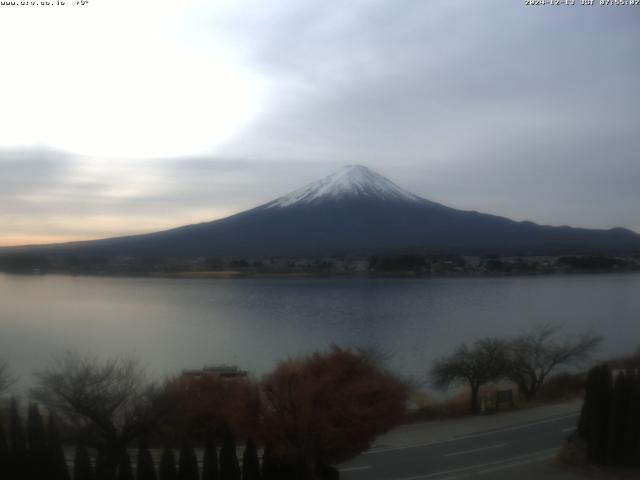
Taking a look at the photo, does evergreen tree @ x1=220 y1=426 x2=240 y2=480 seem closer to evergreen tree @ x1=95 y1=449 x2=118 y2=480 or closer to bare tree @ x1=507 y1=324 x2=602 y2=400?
evergreen tree @ x1=95 y1=449 x2=118 y2=480

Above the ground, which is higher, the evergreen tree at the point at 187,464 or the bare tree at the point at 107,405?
the bare tree at the point at 107,405

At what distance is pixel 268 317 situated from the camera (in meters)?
20.4

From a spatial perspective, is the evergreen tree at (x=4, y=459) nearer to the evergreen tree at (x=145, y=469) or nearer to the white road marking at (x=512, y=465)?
the evergreen tree at (x=145, y=469)

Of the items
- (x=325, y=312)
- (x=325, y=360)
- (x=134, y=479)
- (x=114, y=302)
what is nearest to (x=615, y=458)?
(x=325, y=360)

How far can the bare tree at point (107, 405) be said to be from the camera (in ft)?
18.8

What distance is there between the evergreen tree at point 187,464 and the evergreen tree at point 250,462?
0.36m

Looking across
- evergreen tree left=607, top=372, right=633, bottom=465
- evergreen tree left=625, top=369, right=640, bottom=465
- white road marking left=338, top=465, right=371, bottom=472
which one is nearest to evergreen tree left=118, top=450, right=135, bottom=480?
white road marking left=338, top=465, right=371, bottom=472

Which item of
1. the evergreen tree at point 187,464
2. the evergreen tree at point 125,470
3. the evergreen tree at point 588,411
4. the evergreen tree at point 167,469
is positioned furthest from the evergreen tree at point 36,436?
the evergreen tree at point 588,411

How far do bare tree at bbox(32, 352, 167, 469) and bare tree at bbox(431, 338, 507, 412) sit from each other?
5702 mm

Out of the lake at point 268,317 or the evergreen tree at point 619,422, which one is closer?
the evergreen tree at point 619,422

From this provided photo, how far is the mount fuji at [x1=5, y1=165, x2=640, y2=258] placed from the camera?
41750mm

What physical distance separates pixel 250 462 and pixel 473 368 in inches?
261

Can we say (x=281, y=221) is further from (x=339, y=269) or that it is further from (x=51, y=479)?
(x=51, y=479)

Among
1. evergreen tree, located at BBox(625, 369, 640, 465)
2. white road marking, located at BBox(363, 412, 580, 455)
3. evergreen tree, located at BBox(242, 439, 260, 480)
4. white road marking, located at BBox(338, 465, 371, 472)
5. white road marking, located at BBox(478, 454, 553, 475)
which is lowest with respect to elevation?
white road marking, located at BBox(363, 412, 580, 455)
